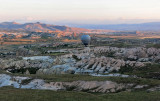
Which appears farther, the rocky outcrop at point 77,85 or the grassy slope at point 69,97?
the rocky outcrop at point 77,85

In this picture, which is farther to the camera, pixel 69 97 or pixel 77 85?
pixel 77 85

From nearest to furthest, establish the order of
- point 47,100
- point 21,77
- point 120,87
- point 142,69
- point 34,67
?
point 47,100
point 120,87
point 21,77
point 142,69
point 34,67

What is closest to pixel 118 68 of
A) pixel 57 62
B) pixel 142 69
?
pixel 142 69

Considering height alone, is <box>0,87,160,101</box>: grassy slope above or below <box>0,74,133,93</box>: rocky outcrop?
above

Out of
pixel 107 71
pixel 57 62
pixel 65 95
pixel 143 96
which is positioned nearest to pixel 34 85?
pixel 65 95

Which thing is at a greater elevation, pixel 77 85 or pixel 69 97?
pixel 69 97

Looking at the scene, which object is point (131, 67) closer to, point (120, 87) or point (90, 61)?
point (90, 61)

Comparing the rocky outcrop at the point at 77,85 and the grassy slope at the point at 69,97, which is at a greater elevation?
the grassy slope at the point at 69,97

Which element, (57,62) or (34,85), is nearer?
(34,85)

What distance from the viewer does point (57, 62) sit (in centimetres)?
8469

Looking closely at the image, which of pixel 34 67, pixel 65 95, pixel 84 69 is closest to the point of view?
pixel 65 95

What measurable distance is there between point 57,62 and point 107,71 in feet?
92.7

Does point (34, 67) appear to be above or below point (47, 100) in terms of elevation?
below

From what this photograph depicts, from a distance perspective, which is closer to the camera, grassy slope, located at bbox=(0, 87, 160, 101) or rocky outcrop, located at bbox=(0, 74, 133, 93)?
grassy slope, located at bbox=(0, 87, 160, 101)
